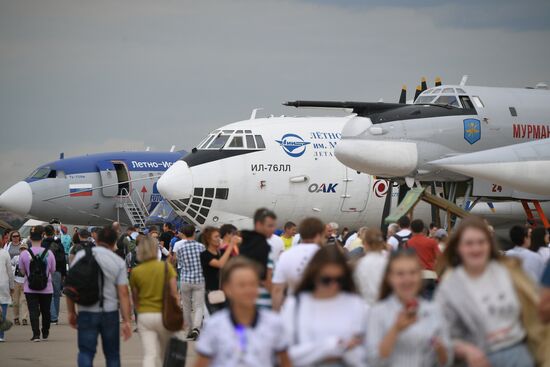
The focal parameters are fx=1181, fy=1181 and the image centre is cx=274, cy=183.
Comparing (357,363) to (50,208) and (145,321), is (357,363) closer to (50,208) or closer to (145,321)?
(145,321)

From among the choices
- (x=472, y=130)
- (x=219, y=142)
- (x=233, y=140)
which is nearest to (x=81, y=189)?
(x=219, y=142)

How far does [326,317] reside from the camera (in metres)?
6.41

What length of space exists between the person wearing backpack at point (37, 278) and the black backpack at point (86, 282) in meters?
6.50

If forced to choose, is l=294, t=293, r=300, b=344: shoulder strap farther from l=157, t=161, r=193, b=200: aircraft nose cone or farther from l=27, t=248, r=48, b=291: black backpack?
l=157, t=161, r=193, b=200: aircraft nose cone

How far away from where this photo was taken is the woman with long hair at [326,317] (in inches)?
248

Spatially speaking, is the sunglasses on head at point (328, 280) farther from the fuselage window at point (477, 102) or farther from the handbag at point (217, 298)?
the fuselage window at point (477, 102)

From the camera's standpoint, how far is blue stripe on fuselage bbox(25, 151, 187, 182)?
4247 centimetres

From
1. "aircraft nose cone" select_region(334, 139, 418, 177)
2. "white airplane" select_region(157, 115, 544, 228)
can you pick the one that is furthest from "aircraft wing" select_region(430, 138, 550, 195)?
"white airplane" select_region(157, 115, 544, 228)

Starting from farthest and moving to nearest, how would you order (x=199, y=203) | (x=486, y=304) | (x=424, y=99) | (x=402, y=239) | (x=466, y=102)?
(x=199, y=203), (x=424, y=99), (x=466, y=102), (x=402, y=239), (x=486, y=304)

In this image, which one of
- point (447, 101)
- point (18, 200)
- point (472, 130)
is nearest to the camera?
point (472, 130)

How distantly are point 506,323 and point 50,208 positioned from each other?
37.1 metres

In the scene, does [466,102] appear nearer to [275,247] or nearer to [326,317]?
[275,247]

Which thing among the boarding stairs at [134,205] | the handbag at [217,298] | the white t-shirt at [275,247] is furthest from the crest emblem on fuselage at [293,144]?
the handbag at [217,298]

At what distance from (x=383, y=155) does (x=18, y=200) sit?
21.9m
